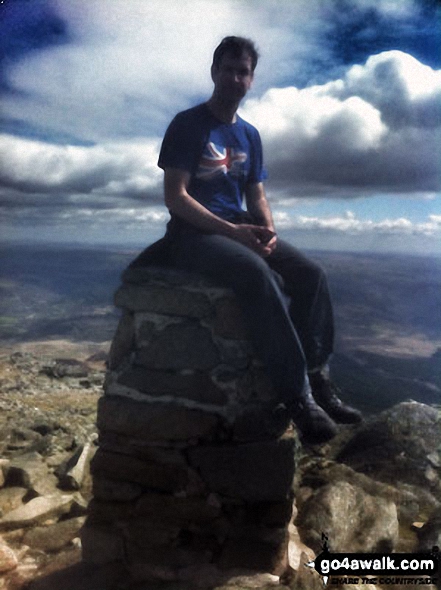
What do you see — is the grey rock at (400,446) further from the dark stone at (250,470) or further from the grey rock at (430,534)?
the dark stone at (250,470)

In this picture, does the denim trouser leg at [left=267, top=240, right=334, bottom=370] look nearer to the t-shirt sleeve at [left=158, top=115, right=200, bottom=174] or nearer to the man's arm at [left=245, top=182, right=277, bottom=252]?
the man's arm at [left=245, top=182, right=277, bottom=252]

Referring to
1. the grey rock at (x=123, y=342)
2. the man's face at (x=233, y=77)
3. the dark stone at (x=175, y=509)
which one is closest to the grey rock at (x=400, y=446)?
the dark stone at (x=175, y=509)

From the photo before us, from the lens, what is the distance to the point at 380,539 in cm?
335

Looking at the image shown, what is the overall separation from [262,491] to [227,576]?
21.9 inches

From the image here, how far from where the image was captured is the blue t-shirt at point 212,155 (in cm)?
294

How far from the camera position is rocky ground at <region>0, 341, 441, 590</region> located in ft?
10.3

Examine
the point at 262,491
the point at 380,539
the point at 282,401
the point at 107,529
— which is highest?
the point at 282,401

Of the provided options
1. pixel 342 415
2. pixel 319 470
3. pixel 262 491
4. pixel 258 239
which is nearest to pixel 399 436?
pixel 319 470

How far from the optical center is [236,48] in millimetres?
3012

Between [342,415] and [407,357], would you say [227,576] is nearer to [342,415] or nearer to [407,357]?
[342,415]

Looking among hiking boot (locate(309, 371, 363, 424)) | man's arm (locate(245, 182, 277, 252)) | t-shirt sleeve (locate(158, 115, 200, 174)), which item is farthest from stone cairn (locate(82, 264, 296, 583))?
man's arm (locate(245, 182, 277, 252))

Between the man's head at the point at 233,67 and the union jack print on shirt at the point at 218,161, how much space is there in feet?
1.09

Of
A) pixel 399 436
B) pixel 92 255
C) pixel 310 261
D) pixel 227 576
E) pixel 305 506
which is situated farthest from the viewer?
pixel 92 255

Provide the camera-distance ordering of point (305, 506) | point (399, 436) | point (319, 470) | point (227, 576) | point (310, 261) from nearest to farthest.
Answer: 1. point (227, 576)
2. point (310, 261)
3. point (305, 506)
4. point (319, 470)
5. point (399, 436)
